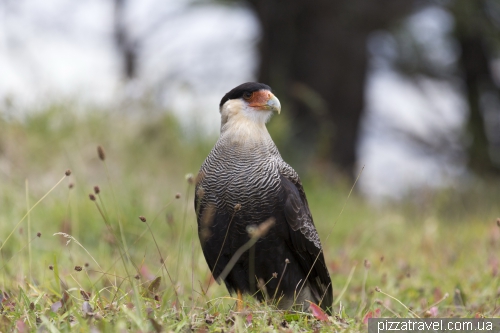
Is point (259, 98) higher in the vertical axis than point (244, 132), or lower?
higher

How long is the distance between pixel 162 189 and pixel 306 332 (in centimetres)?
369

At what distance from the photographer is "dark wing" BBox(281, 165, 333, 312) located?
2965mm

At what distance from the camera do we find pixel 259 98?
10.4ft

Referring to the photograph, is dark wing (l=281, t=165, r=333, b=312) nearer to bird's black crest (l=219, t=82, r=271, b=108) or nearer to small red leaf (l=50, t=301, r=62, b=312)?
bird's black crest (l=219, t=82, r=271, b=108)

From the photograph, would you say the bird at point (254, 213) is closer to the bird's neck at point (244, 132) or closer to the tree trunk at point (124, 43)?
the bird's neck at point (244, 132)

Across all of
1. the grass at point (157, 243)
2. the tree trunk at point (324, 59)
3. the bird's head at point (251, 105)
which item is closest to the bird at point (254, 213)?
the bird's head at point (251, 105)

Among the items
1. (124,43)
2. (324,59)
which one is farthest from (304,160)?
(124,43)

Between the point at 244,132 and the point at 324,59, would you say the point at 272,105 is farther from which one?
the point at 324,59

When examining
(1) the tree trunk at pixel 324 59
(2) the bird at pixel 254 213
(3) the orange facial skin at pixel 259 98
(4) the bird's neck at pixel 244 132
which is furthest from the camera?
(1) the tree trunk at pixel 324 59

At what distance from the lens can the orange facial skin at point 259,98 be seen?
3.14 m

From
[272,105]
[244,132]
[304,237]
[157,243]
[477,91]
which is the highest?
[272,105]

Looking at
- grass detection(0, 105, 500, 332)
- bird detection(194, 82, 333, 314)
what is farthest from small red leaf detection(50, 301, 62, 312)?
bird detection(194, 82, 333, 314)

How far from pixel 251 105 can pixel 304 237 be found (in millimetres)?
776

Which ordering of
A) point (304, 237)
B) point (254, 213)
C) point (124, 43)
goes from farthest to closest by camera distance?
1. point (124, 43)
2. point (304, 237)
3. point (254, 213)
